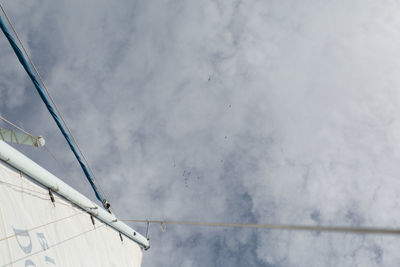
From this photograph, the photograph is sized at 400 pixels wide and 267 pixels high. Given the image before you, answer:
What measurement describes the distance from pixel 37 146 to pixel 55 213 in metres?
1.55

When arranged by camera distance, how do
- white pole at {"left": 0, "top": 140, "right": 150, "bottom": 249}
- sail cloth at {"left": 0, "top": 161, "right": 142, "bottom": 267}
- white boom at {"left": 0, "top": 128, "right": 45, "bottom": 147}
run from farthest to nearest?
white pole at {"left": 0, "top": 140, "right": 150, "bottom": 249} → white boom at {"left": 0, "top": 128, "right": 45, "bottom": 147} → sail cloth at {"left": 0, "top": 161, "right": 142, "bottom": 267}

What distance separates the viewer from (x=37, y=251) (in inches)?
161

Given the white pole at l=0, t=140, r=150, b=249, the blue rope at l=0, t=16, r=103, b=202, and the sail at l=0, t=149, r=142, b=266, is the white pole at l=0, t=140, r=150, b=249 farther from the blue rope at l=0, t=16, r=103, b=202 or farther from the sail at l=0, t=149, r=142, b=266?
the blue rope at l=0, t=16, r=103, b=202

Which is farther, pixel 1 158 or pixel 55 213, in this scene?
pixel 55 213

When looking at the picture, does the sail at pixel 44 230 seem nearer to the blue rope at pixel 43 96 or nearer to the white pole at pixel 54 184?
the white pole at pixel 54 184

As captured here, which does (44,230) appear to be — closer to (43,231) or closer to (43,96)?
(43,231)

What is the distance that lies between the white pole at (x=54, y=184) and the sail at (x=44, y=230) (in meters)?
0.10

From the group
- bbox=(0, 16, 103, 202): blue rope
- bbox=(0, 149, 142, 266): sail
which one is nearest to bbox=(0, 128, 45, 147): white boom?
bbox=(0, 149, 142, 266): sail

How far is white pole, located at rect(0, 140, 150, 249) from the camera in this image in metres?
4.23

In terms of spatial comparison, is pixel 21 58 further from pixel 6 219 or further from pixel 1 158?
pixel 6 219

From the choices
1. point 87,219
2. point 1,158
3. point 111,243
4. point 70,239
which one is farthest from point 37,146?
point 111,243

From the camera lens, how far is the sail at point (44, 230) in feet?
12.2

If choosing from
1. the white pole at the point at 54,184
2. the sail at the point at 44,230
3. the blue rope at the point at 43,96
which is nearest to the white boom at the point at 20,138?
the white pole at the point at 54,184

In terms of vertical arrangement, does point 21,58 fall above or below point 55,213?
above
